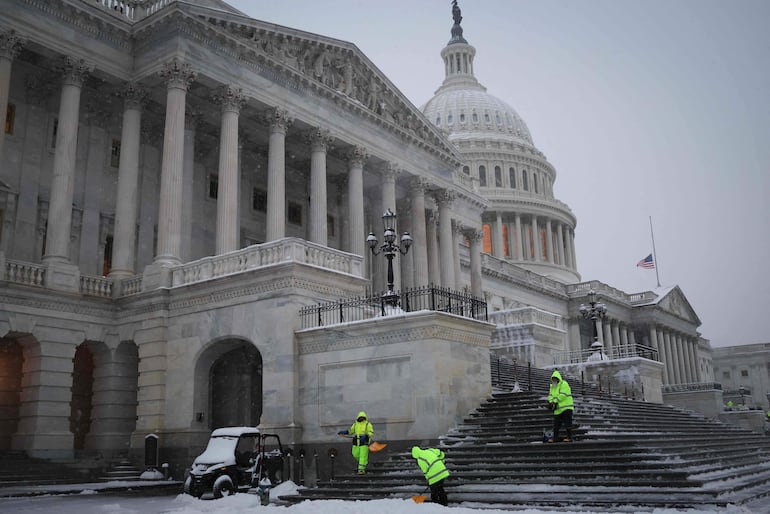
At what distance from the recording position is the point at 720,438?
26.8 meters

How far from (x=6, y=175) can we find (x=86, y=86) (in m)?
5.51

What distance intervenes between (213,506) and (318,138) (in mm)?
→ 24641

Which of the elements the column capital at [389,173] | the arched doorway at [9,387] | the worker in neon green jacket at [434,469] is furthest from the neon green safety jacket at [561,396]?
the column capital at [389,173]

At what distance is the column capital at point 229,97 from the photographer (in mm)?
34375

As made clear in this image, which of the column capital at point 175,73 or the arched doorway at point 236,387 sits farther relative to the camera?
the column capital at point 175,73

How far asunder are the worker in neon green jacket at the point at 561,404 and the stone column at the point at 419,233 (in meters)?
27.6

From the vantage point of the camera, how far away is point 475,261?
54438 millimetres

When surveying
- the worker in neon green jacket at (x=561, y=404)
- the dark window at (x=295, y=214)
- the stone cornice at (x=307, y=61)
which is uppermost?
the stone cornice at (x=307, y=61)

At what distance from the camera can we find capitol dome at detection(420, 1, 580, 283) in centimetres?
10125

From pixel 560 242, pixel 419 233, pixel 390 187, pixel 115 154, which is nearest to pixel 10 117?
pixel 115 154

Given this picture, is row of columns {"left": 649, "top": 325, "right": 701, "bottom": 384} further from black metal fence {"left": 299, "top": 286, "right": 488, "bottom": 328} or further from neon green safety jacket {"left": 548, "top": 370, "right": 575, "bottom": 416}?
neon green safety jacket {"left": 548, "top": 370, "right": 575, "bottom": 416}

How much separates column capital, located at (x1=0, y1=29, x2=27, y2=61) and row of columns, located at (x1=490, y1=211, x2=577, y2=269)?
7389 cm

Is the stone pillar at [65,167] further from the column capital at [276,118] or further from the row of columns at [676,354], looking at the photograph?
the row of columns at [676,354]

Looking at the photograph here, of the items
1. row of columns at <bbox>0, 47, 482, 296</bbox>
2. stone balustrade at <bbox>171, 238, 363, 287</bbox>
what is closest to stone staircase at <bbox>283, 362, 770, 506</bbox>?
stone balustrade at <bbox>171, 238, 363, 287</bbox>
